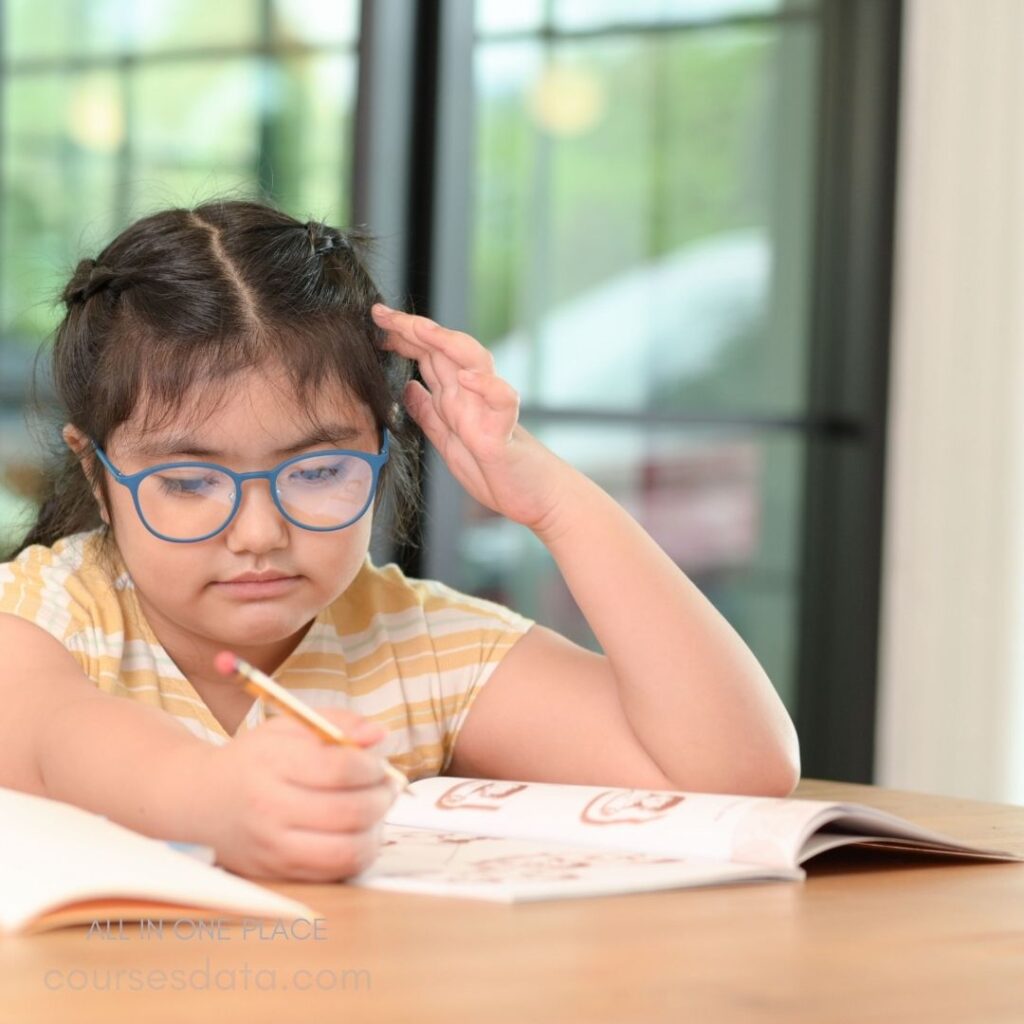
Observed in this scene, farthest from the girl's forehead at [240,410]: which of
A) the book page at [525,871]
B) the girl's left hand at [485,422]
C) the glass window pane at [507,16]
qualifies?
the glass window pane at [507,16]

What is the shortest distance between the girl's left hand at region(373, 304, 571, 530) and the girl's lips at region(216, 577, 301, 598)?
0.57ft

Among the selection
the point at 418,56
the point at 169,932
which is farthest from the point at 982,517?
the point at 169,932

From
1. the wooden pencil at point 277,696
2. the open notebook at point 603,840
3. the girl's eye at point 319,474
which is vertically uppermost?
the girl's eye at point 319,474

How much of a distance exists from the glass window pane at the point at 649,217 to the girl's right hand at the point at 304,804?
2232mm

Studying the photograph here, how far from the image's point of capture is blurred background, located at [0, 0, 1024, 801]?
2854 mm

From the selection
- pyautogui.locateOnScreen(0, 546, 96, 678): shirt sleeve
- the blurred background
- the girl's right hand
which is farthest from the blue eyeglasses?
the blurred background

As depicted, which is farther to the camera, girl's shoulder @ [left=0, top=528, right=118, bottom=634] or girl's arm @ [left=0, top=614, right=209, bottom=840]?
girl's shoulder @ [left=0, top=528, right=118, bottom=634]

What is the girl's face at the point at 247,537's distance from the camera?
119 centimetres

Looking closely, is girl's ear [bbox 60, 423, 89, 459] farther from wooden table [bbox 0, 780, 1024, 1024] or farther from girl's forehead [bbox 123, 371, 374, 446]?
wooden table [bbox 0, 780, 1024, 1024]

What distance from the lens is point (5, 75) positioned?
283 cm

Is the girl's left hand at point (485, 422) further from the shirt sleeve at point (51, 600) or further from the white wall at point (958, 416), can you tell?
the white wall at point (958, 416)

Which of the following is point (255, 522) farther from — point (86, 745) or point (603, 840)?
point (603, 840)

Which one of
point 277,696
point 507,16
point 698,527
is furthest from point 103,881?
point 698,527

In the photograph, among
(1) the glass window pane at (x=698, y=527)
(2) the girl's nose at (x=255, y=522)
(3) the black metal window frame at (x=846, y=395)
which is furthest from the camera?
(3) the black metal window frame at (x=846, y=395)
